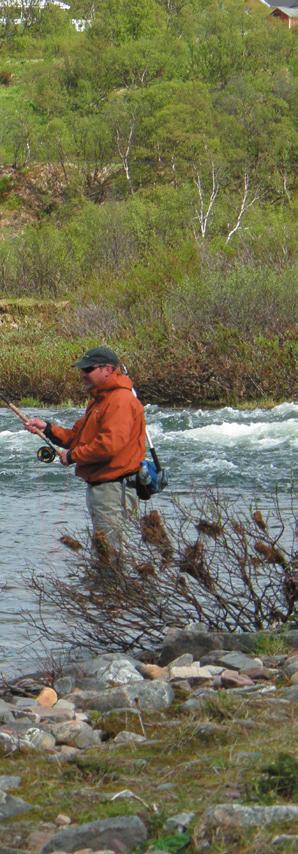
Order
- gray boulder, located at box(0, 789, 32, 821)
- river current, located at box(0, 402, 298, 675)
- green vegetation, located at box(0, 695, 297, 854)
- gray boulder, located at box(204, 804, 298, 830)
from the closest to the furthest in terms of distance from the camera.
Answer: gray boulder, located at box(204, 804, 298, 830), green vegetation, located at box(0, 695, 297, 854), gray boulder, located at box(0, 789, 32, 821), river current, located at box(0, 402, 298, 675)

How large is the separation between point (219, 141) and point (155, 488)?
51.9 metres

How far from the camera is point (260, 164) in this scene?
2431 inches

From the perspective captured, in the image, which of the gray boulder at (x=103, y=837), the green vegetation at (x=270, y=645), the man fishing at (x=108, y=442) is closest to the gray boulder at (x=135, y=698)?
the green vegetation at (x=270, y=645)

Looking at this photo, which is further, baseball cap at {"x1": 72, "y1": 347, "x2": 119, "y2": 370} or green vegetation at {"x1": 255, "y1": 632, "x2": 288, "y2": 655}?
baseball cap at {"x1": 72, "y1": 347, "x2": 119, "y2": 370}

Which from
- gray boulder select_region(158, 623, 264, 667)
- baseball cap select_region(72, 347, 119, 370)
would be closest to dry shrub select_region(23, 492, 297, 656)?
gray boulder select_region(158, 623, 264, 667)

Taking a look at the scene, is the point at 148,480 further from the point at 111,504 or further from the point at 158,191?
the point at 158,191

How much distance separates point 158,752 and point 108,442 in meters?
3.52

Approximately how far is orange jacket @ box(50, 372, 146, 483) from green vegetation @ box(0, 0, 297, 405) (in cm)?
1554

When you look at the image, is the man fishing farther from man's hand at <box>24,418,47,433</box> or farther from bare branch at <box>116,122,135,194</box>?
bare branch at <box>116,122,135,194</box>

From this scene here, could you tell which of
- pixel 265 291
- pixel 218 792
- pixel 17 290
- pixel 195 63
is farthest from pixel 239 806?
pixel 195 63

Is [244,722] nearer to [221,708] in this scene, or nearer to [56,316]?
A: [221,708]

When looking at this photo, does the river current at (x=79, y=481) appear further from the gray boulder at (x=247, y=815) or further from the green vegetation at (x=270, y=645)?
the gray boulder at (x=247, y=815)

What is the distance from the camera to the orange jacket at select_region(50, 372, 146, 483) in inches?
352

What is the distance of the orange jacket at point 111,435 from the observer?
8.94m
